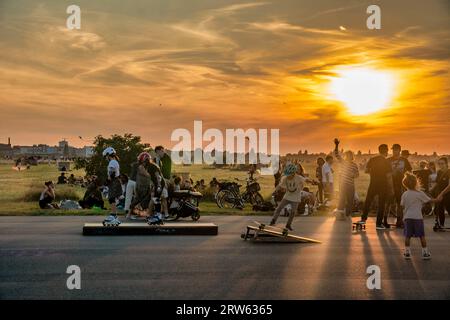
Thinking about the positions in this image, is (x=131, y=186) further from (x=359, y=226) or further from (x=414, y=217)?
(x=414, y=217)

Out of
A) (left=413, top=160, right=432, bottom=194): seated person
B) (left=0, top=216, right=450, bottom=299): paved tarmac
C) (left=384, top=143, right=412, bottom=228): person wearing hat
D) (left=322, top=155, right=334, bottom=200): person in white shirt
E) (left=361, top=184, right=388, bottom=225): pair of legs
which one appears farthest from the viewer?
(left=322, top=155, right=334, bottom=200): person in white shirt

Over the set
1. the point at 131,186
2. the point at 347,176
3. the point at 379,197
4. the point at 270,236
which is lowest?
the point at 270,236

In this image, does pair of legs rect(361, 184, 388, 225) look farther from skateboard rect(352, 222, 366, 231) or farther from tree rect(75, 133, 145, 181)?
tree rect(75, 133, 145, 181)

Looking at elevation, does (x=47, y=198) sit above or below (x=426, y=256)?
above

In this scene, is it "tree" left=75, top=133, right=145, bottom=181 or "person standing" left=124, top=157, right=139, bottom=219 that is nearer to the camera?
"person standing" left=124, top=157, right=139, bottom=219

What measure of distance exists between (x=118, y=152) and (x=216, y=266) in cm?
2317

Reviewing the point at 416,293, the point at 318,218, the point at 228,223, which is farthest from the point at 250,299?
the point at 318,218

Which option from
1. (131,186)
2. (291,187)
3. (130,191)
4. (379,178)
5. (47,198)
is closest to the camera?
(291,187)

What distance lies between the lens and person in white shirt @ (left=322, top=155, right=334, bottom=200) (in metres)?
23.2

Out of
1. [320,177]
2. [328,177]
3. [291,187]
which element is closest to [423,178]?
[328,177]

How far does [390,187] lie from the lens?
17562 millimetres

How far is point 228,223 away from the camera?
733 inches

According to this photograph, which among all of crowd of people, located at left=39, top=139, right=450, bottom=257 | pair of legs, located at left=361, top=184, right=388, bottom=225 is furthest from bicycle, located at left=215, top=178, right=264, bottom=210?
pair of legs, located at left=361, top=184, right=388, bottom=225

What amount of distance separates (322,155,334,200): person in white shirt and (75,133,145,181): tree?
1302 centimetres
